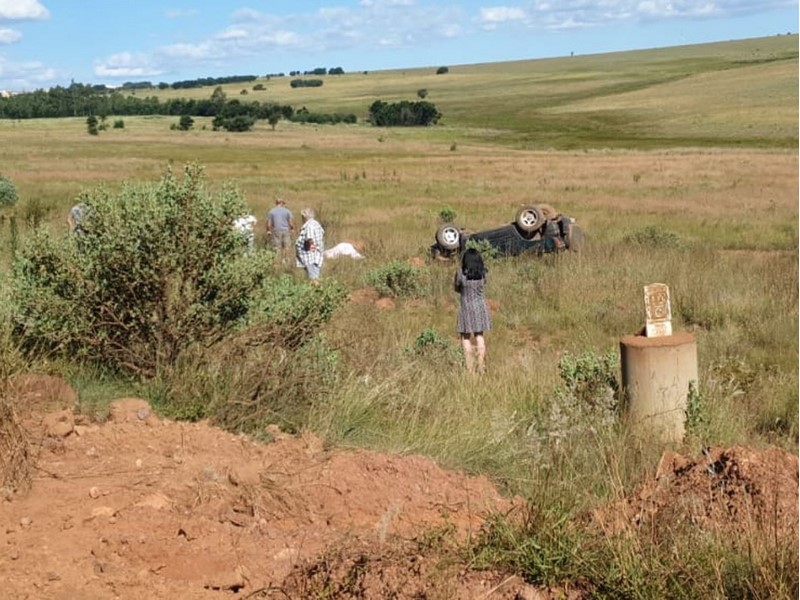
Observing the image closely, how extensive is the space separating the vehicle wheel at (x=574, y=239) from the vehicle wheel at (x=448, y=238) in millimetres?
2022

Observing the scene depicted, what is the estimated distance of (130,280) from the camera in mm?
6230

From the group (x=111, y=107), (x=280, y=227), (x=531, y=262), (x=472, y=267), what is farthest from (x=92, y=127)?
(x=472, y=267)

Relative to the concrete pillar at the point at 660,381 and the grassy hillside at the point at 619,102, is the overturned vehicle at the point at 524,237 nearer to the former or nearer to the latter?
the concrete pillar at the point at 660,381

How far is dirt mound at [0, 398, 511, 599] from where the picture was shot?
12.0 ft

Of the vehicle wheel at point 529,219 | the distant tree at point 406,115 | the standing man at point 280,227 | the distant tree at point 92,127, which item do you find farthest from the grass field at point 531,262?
the distant tree at point 406,115

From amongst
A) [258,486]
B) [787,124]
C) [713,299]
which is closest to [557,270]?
[713,299]

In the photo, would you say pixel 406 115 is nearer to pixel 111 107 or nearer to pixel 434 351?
pixel 111 107

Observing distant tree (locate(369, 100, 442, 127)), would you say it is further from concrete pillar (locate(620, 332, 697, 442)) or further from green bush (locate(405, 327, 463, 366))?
concrete pillar (locate(620, 332, 697, 442))

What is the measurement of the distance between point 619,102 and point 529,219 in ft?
359

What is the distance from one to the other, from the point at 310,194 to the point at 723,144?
4492 centimetres

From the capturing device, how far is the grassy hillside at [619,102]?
3361 inches

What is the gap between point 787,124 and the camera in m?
82.0

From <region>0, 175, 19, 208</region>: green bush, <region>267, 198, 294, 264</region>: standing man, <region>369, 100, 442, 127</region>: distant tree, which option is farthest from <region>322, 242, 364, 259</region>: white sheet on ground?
<region>369, 100, 442, 127</region>: distant tree

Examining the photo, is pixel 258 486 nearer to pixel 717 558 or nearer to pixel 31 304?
pixel 717 558
